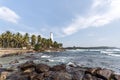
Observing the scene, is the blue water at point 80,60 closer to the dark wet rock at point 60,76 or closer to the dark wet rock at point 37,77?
the dark wet rock at point 60,76

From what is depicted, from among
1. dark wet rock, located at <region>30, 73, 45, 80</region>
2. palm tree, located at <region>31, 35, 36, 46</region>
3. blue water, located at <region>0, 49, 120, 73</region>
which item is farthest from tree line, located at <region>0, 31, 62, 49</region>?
dark wet rock, located at <region>30, 73, 45, 80</region>

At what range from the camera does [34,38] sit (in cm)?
14150

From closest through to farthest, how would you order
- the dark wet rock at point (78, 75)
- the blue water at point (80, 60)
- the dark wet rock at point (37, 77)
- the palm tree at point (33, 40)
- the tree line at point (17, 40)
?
the dark wet rock at point (78, 75) < the dark wet rock at point (37, 77) < the blue water at point (80, 60) < the tree line at point (17, 40) < the palm tree at point (33, 40)

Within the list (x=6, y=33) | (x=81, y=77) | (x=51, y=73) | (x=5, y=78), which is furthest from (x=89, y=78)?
(x=6, y=33)

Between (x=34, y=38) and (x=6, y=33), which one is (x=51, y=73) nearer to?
(x=6, y=33)

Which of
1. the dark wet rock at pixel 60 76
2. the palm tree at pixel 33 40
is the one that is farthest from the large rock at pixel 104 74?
the palm tree at pixel 33 40

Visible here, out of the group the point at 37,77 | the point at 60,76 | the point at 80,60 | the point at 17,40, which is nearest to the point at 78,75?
the point at 60,76

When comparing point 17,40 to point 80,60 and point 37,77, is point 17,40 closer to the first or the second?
point 80,60

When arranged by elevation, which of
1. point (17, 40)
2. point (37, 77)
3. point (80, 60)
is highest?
point (17, 40)

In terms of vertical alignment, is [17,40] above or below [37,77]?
above

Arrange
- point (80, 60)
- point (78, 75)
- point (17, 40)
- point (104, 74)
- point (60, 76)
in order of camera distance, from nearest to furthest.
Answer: point (60, 76), point (104, 74), point (78, 75), point (80, 60), point (17, 40)

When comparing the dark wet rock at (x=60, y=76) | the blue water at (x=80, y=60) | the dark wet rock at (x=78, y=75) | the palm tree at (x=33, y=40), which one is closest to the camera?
the dark wet rock at (x=60, y=76)

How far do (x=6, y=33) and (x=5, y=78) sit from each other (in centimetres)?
10283

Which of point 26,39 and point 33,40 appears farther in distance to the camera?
point 33,40
